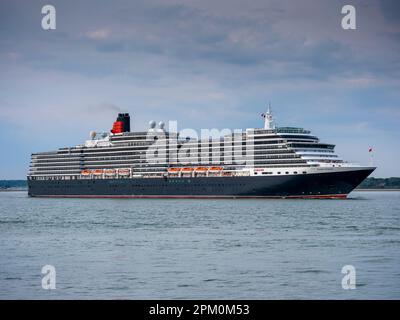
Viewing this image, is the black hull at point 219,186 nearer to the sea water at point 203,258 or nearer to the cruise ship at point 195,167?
the cruise ship at point 195,167

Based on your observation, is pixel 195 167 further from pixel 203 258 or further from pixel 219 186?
pixel 203 258

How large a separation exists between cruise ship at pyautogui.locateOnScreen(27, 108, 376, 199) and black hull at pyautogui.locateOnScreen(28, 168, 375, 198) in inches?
5.6

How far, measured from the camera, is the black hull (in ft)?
330

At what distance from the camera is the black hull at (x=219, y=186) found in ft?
330

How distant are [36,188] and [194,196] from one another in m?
44.9

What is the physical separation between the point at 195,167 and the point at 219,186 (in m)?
9.57

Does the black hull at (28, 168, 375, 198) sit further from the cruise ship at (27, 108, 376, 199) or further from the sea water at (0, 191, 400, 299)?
the sea water at (0, 191, 400, 299)

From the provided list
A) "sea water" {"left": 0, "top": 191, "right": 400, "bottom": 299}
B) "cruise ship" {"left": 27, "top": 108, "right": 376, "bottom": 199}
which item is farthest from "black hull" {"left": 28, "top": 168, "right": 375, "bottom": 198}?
"sea water" {"left": 0, "top": 191, "right": 400, "bottom": 299}

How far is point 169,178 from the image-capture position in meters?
119

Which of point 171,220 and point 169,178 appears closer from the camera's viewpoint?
point 171,220

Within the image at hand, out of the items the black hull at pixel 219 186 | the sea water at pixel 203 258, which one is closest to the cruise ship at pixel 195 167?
the black hull at pixel 219 186

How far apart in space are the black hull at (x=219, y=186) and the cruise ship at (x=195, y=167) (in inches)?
5.6
